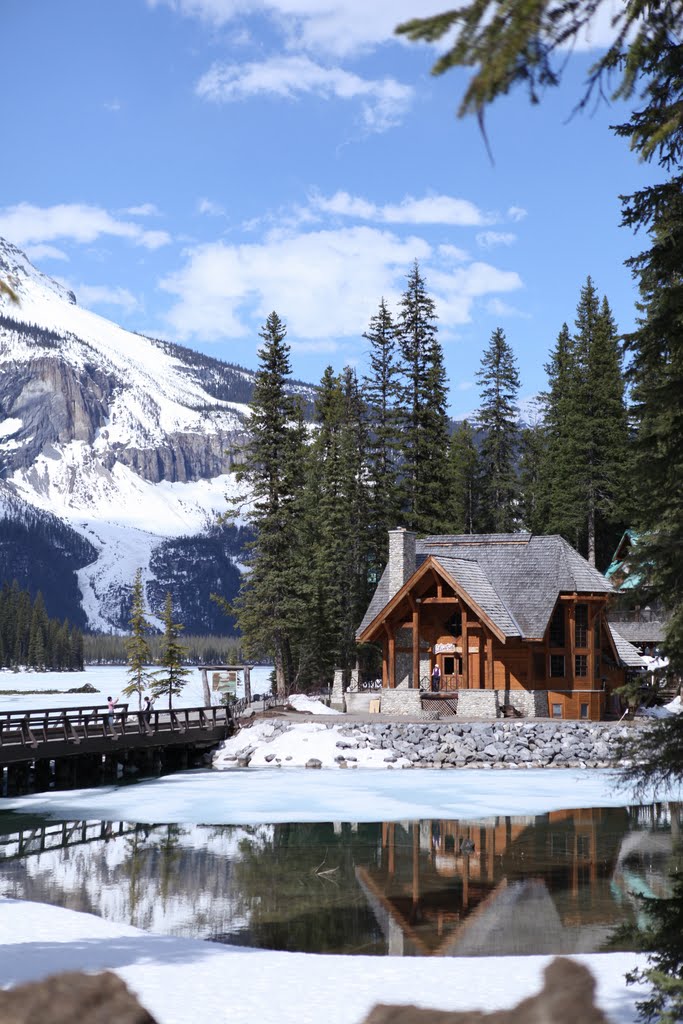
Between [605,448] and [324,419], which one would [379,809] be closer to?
[605,448]

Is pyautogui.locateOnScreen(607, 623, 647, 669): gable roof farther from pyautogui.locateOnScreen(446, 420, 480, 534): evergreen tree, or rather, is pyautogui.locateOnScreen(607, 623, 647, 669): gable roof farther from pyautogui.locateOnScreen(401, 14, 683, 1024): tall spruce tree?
pyautogui.locateOnScreen(401, 14, 683, 1024): tall spruce tree

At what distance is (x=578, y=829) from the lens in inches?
957

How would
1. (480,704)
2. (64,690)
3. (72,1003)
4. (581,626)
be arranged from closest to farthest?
(72,1003) < (480,704) < (581,626) < (64,690)

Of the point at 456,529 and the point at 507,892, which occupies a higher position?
the point at 456,529

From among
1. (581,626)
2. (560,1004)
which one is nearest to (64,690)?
(581,626)

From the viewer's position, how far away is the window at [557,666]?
4022cm

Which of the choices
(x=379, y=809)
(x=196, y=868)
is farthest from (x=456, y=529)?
(x=196, y=868)

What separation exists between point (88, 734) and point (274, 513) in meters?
15.0

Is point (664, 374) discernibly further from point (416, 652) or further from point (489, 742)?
point (416, 652)

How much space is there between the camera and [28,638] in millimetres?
184375

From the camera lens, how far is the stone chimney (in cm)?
4212

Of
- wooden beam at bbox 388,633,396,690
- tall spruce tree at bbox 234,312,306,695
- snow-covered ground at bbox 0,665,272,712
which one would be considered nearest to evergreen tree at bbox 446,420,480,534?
tall spruce tree at bbox 234,312,306,695

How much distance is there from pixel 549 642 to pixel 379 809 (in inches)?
606

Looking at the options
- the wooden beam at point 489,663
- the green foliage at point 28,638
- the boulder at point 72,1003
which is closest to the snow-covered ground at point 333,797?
the wooden beam at point 489,663
